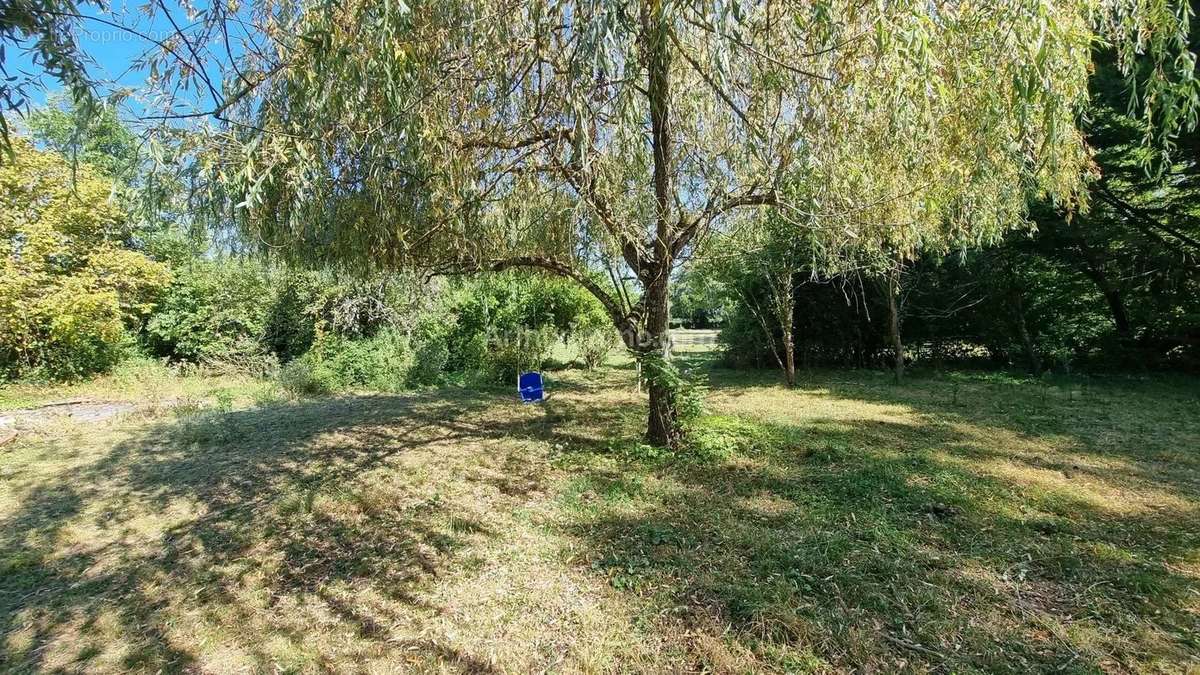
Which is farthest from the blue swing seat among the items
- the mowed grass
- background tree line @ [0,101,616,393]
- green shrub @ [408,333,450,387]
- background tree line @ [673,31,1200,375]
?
green shrub @ [408,333,450,387]

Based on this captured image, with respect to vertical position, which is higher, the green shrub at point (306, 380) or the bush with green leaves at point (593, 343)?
the bush with green leaves at point (593, 343)

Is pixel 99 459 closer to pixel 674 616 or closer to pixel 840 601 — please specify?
pixel 674 616

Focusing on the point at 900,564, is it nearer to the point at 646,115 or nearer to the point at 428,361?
the point at 646,115

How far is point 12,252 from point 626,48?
10.5 metres

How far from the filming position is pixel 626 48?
1.95m

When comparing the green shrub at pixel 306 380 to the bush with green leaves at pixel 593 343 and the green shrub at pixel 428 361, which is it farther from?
the bush with green leaves at pixel 593 343

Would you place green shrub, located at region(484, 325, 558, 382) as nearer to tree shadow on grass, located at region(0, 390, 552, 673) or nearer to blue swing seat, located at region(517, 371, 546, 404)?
blue swing seat, located at region(517, 371, 546, 404)

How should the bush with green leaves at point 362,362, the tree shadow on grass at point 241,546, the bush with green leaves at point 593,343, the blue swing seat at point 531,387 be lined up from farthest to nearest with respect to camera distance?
the bush with green leaves at point 593,343, the bush with green leaves at point 362,362, the blue swing seat at point 531,387, the tree shadow on grass at point 241,546

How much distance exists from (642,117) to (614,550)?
2.16 meters

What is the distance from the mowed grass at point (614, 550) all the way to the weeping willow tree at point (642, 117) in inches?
57.6

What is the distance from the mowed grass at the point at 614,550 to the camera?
1972mm

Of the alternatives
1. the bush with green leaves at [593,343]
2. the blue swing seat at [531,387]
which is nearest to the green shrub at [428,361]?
the blue swing seat at [531,387]

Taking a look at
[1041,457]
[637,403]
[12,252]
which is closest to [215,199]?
[637,403]

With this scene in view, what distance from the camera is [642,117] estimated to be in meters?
1.96
